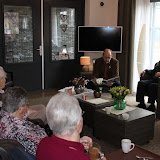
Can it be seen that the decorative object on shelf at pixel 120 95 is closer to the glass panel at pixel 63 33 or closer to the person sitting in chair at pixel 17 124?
the person sitting in chair at pixel 17 124

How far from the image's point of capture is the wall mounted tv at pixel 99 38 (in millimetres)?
6824

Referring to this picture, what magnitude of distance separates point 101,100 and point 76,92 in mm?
500

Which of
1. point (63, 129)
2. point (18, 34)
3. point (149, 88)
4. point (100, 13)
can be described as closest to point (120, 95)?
point (149, 88)

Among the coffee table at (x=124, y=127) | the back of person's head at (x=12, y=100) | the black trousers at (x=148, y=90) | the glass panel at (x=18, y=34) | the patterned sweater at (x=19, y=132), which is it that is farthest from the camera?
the glass panel at (x=18, y=34)

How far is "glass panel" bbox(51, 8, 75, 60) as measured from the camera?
7035 mm

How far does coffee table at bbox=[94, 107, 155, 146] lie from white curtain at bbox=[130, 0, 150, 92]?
3006 millimetres

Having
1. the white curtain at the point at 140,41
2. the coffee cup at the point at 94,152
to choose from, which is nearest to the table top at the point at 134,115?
the coffee cup at the point at 94,152

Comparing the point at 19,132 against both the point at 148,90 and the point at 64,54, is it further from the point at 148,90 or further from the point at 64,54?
the point at 64,54

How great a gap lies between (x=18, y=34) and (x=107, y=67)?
2.24 meters

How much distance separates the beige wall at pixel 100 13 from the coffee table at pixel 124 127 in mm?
3556

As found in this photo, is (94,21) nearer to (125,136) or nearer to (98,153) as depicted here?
(125,136)

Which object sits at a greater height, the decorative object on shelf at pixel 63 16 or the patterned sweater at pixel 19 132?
the decorative object on shelf at pixel 63 16

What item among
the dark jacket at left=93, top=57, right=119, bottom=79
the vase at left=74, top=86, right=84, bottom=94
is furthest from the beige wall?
the vase at left=74, top=86, right=84, bottom=94

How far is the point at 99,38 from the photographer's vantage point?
6906 mm
